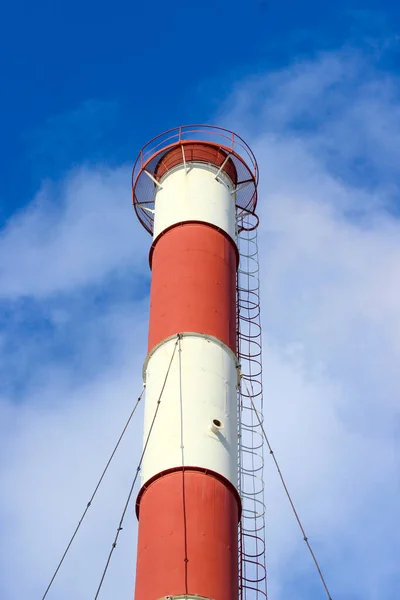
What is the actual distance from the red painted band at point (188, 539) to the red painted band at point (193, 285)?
4092 mm

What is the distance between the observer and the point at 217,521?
2228 centimetres

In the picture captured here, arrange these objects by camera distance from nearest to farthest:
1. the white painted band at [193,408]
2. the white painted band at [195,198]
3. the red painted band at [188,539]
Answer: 1. the red painted band at [188,539]
2. the white painted band at [193,408]
3. the white painted band at [195,198]

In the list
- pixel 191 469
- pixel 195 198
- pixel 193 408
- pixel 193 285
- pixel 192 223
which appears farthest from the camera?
pixel 195 198

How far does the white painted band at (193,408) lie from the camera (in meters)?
23.2

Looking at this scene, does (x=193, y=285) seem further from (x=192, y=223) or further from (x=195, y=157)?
(x=195, y=157)

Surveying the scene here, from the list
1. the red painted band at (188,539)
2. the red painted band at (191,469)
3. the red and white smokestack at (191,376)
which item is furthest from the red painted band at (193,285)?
the red painted band at (188,539)

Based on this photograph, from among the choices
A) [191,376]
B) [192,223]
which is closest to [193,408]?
[191,376]

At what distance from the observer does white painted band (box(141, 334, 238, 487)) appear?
2317cm

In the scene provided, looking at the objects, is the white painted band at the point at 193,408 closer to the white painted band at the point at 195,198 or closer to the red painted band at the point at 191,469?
the red painted band at the point at 191,469

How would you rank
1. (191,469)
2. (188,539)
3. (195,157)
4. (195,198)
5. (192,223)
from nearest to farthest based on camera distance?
(188,539) < (191,469) < (192,223) < (195,198) < (195,157)

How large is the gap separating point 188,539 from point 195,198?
9946mm

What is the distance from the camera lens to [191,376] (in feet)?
79.8

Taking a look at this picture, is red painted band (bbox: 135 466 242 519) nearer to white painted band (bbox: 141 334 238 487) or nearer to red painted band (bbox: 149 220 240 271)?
white painted band (bbox: 141 334 238 487)

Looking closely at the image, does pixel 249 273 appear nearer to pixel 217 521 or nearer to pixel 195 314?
pixel 195 314
